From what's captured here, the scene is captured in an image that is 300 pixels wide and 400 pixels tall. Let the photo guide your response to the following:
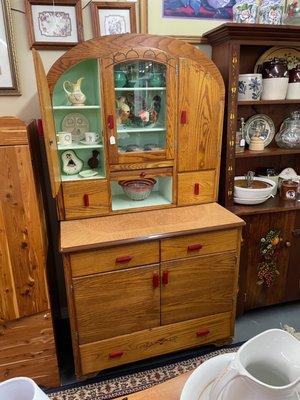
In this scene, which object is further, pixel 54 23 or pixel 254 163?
pixel 254 163

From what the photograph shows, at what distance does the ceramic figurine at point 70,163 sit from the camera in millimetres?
1690

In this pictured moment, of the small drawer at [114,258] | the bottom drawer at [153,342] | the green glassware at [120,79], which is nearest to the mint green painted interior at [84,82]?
the green glassware at [120,79]

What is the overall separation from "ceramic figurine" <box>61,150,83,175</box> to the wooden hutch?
0.88m

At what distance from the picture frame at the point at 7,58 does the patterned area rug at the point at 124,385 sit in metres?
1.65

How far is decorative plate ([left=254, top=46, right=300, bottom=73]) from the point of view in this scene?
1.94 meters

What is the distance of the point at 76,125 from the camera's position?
1.75 metres

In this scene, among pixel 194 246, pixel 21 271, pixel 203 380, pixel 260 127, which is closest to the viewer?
pixel 203 380

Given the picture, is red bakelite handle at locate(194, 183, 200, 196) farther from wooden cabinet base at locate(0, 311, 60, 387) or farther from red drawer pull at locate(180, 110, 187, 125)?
wooden cabinet base at locate(0, 311, 60, 387)

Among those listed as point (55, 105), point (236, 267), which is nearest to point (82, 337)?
point (236, 267)

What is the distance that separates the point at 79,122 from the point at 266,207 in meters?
1.26

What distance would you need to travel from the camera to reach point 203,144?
175cm

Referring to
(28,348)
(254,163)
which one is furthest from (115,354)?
(254,163)

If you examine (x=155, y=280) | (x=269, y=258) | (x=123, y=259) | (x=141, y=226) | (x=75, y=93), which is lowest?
(x=269, y=258)

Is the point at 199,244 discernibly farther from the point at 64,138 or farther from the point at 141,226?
the point at 64,138
